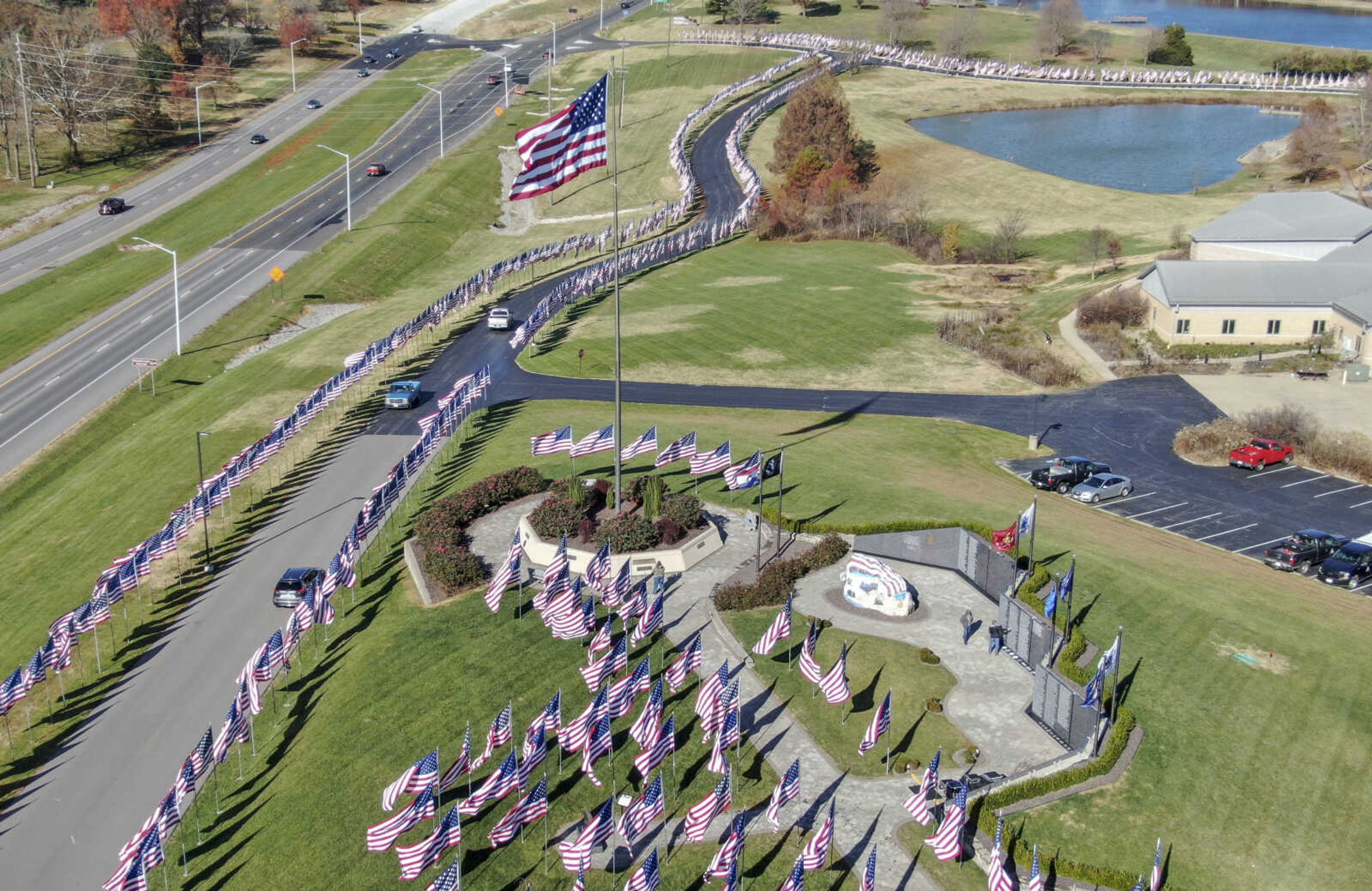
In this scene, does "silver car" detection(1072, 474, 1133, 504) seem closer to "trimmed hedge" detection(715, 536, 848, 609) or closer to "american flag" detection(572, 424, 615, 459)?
"trimmed hedge" detection(715, 536, 848, 609)

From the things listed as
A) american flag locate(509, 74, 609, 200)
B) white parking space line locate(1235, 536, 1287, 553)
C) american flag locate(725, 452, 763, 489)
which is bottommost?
white parking space line locate(1235, 536, 1287, 553)

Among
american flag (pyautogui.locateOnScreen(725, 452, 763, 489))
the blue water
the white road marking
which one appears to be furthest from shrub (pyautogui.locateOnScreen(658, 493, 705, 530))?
the blue water

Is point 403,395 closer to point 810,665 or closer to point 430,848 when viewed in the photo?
point 810,665

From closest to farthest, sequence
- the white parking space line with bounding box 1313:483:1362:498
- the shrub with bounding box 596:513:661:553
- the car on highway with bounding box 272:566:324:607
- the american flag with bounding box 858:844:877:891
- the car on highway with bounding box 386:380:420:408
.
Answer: the american flag with bounding box 858:844:877:891 → the shrub with bounding box 596:513:661:553 → the car on highway with bounding box 272:566:324:607 → the white parking space line with bounding box 1313:483:1362:498 → the car on highway with bounding box 386:380:420:408

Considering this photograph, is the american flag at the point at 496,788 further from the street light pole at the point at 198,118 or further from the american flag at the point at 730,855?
the street light pole at the point at 198,118

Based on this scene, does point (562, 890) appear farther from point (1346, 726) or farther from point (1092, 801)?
point (1346, 726)

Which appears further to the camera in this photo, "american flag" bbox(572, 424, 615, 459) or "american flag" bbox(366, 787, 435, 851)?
"american flag" bbox(572, 424, 615, 459)
